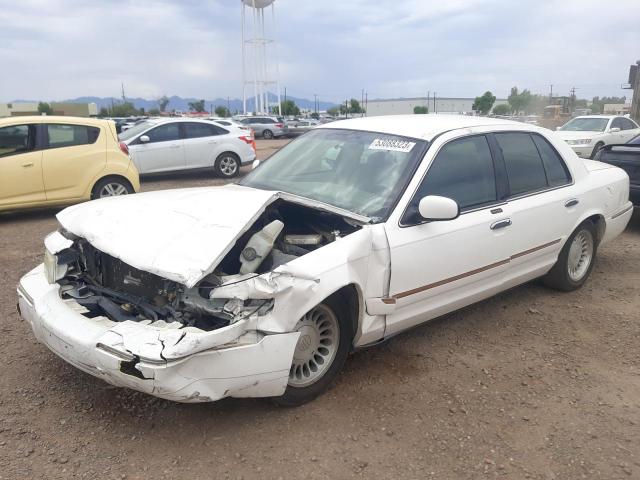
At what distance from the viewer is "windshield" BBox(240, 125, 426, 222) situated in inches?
141

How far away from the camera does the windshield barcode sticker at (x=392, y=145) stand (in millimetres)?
3792

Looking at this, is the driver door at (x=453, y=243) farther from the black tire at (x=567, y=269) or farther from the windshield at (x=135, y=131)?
the windshield at (x=135, y=131)

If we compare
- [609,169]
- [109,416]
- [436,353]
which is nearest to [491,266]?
[436,353]

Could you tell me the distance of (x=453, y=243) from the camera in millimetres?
3654

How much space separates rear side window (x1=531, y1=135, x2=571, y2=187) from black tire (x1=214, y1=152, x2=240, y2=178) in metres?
9.34

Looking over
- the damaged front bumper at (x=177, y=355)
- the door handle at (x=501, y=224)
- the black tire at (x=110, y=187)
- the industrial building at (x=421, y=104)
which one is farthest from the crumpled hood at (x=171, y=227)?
the industrial building at (x=421, y=104)

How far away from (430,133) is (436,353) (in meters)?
1.61

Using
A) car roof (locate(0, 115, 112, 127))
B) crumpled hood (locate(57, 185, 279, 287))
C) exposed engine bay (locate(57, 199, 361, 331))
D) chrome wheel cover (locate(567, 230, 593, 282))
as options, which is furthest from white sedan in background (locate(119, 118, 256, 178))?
chrome wheel cover (locate(567, 230, 593, 282))

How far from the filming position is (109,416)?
306cm

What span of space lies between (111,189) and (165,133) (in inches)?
167

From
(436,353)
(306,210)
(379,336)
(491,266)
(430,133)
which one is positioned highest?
(430,133)

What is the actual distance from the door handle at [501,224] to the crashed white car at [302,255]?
2 centimetres

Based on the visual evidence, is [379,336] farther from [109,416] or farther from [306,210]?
[109,416]

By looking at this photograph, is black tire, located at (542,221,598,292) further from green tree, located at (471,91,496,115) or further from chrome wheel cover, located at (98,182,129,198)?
green tree, located at (471,91,496,115)
